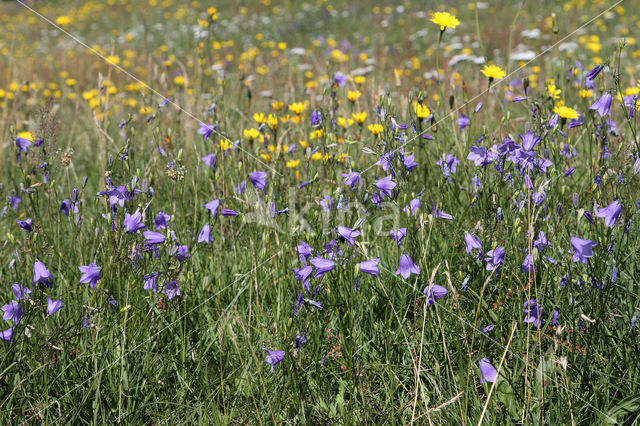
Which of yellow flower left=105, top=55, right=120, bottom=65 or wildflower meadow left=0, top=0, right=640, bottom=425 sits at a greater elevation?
yellow flower left=105, top=55, right=120, bottom=65

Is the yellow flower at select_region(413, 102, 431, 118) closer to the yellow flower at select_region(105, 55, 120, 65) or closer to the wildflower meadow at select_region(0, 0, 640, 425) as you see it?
the wildflower meadow at select_region(0, 0, 640, 425)

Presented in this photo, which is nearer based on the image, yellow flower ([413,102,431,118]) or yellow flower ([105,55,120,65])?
yellow flower ([413,102,431,118])

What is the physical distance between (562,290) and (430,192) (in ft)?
3.63

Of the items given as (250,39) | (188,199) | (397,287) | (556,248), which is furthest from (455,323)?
(250,39)

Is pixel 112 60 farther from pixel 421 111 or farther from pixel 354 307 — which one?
pixel 354 307

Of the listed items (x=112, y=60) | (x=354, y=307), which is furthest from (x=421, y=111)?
(x=112, y=60)

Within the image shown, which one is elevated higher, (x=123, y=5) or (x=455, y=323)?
(x=455, y=323)

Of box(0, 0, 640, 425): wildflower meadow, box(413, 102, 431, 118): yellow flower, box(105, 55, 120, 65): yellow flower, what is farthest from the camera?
box(105, 55, 120, 65): yellow flower

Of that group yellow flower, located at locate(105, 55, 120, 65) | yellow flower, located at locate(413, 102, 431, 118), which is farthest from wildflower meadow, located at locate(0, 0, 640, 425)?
yellow flower, located at locate(105, 55, 120, 65)

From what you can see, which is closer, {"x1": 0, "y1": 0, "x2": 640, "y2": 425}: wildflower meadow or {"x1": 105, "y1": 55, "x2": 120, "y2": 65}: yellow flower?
{"x1": 0, "y1": 0, "x2": 640, "y2": 425}: wildflower meadow

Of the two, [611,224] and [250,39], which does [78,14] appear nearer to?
[250,39]

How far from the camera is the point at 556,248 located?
192 cm

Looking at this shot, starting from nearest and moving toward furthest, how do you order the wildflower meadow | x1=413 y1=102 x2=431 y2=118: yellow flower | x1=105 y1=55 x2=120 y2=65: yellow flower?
1. the wildflower meadow
2. x1=413 y1=102 x2=431 y2=118: yellow flower
3. x1=105 y1=55 x2=120 y2=65: yellow flower

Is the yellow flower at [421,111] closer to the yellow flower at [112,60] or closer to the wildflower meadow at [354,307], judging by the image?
the wildflower meadow at [354,307]
